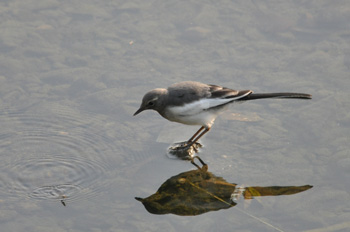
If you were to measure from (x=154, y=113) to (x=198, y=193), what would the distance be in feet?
6.49

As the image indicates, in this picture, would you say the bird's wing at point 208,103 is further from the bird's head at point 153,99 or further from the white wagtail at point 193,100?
the bird's head at point 153,99

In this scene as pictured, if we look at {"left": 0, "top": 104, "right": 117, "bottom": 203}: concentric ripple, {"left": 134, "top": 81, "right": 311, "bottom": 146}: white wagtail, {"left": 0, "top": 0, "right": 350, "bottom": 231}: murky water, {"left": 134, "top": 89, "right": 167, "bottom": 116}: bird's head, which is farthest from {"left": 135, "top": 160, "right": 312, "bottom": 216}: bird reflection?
{"left": 134, "top": 89, "right": 167, "bottom": 116}: bird's head

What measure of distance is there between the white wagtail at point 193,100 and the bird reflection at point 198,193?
820mm

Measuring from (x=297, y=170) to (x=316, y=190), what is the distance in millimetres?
427

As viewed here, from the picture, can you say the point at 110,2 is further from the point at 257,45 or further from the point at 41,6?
the point at 257,45

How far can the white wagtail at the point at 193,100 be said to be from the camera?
717 centimetres

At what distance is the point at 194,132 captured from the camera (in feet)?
26.2

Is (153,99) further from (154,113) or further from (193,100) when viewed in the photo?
(154,113)

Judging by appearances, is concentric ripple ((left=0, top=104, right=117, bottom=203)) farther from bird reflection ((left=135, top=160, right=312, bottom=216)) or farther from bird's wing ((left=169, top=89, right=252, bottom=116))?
bird's wing ((left=169, top=89, right=252, bottom=116))

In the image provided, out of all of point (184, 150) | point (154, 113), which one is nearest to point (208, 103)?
point (184, 150)

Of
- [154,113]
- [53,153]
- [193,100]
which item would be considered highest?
[193,100]

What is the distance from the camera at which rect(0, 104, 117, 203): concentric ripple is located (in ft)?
21.1

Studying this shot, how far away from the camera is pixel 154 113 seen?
8.10 metres

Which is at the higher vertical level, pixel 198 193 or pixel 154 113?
pixel 154 113
